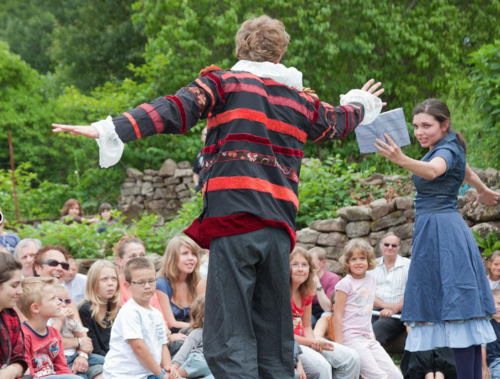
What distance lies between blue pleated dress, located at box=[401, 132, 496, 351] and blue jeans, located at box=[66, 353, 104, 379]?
2174mm

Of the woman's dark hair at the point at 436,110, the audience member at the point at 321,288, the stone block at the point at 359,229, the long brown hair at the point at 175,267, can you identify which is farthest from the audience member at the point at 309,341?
the stone block at the point at 359,229

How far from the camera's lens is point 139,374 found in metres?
4.50

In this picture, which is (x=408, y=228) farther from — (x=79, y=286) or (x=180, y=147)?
(x=180, y=147)

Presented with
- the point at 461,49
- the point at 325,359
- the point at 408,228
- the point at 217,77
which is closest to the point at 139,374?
the point at 325,359

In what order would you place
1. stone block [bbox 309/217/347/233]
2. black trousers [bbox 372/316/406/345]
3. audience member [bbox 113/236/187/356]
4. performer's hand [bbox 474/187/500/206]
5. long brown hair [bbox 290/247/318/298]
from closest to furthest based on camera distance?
performer's hand [bbox 474/187/500/206], audience member [bbox 113/236/187/356], long brown hair [bbox 290/247/318/298], black trousers [bbox 372/316/406/345], stone block [bbox 309/217/347/233]

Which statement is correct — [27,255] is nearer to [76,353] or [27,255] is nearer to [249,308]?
[76,353]

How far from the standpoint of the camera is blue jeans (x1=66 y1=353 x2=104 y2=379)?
4875 mm

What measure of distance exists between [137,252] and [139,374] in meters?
1.53

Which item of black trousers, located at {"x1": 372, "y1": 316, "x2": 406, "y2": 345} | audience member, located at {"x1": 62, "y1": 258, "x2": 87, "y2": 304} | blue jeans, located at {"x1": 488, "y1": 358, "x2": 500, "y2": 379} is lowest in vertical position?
blue jeans, located at {"x1": 488, "y1": 358, "x2": 500, "y2": 379}

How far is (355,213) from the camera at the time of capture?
25.0 feet

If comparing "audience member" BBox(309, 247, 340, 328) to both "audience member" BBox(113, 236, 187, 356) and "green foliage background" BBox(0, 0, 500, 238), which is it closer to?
"audience member" BBox(113, 236, 187, 356)

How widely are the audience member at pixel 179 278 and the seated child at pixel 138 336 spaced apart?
2.78 ft

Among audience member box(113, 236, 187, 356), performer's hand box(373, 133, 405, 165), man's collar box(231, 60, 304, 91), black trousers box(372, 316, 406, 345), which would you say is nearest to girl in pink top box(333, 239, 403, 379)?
black trousers box(372, 316, 406, 345)

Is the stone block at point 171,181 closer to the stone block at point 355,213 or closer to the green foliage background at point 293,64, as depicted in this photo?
the green foliage background at point 293,64
